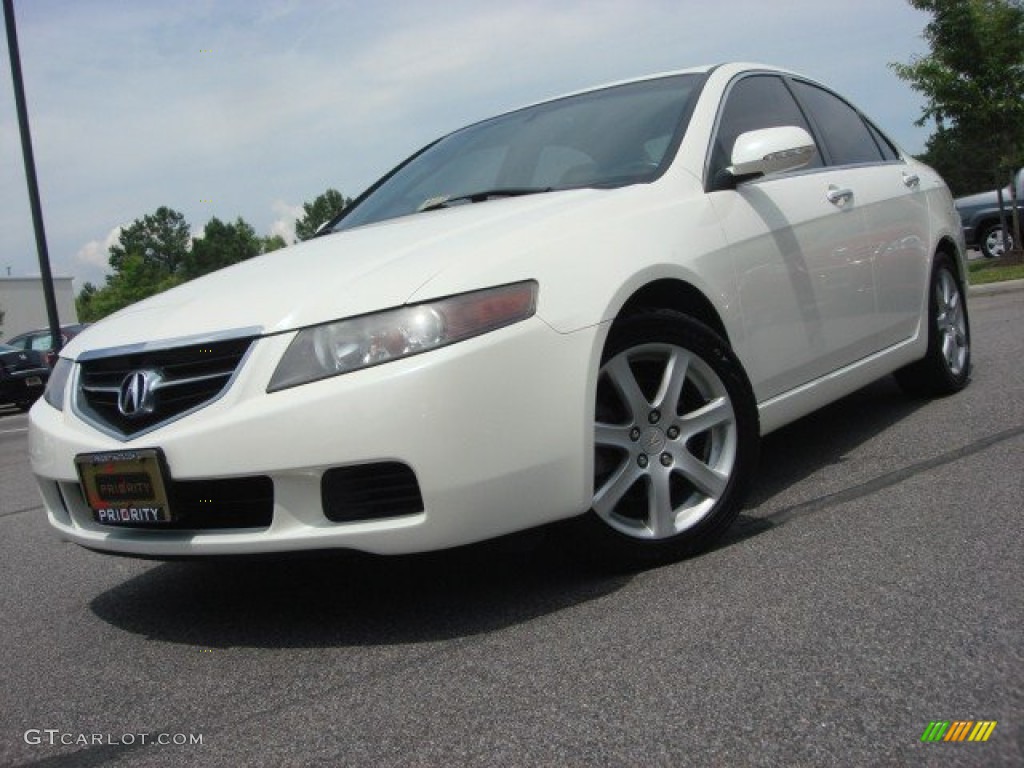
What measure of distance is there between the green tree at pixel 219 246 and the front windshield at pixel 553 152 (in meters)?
109

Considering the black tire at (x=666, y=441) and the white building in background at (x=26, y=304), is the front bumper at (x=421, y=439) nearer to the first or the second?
the black tire at (x=666, y=441)

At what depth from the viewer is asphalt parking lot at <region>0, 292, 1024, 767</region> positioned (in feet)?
6.39

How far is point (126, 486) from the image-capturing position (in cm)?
269

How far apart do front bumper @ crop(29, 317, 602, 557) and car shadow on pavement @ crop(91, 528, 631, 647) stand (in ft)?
0.38

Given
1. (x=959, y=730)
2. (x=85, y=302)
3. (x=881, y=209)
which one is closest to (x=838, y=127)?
(x=881, y=209)

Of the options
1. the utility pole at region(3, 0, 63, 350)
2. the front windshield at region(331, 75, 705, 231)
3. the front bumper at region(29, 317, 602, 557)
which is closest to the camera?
the front bumper at region(29, 317, 602, 557)

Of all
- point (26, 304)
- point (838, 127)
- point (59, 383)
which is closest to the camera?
point (59, 383)

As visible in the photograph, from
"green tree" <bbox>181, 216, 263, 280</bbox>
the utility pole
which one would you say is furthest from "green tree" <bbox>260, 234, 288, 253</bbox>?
the utility pole

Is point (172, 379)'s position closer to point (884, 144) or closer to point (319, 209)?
point (884, 144)

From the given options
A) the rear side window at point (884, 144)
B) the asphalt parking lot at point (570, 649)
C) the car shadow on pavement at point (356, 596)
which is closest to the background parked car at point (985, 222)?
the rear side window at point (884, 144)

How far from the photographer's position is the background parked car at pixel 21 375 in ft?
49.8

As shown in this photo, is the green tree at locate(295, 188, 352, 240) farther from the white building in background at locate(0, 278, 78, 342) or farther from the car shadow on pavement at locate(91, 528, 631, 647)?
the car shadow on pavement at locate(91, 528, 631, 647)

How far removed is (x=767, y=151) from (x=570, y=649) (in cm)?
179

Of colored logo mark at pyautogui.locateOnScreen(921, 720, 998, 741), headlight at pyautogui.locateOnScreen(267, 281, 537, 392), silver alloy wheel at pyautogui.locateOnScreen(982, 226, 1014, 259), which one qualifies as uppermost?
headlight at pyautogui.locateOnScreen(267, 281, 537, 392)
